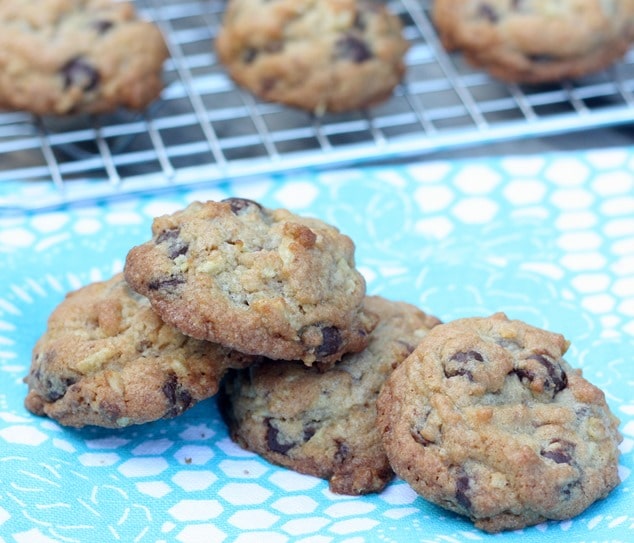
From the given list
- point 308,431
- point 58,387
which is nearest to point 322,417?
point 308,431

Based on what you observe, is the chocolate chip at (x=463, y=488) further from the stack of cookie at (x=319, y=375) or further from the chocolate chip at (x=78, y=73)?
the chocolate chip at (x=78, y=73)

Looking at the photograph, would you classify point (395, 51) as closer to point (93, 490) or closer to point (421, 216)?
A: point (421, 216)

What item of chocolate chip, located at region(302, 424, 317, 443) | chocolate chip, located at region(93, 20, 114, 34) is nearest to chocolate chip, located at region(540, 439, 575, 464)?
chocolate chip, located at region(302, 424, 317, 443)

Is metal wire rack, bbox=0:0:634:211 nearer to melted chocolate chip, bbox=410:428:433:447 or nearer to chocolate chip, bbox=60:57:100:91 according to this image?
chocolate chip, bbox=60:57:100:91

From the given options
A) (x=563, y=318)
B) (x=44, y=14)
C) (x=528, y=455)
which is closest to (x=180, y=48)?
(x=44, y=14)

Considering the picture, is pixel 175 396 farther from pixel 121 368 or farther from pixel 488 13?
pixel 488 13
